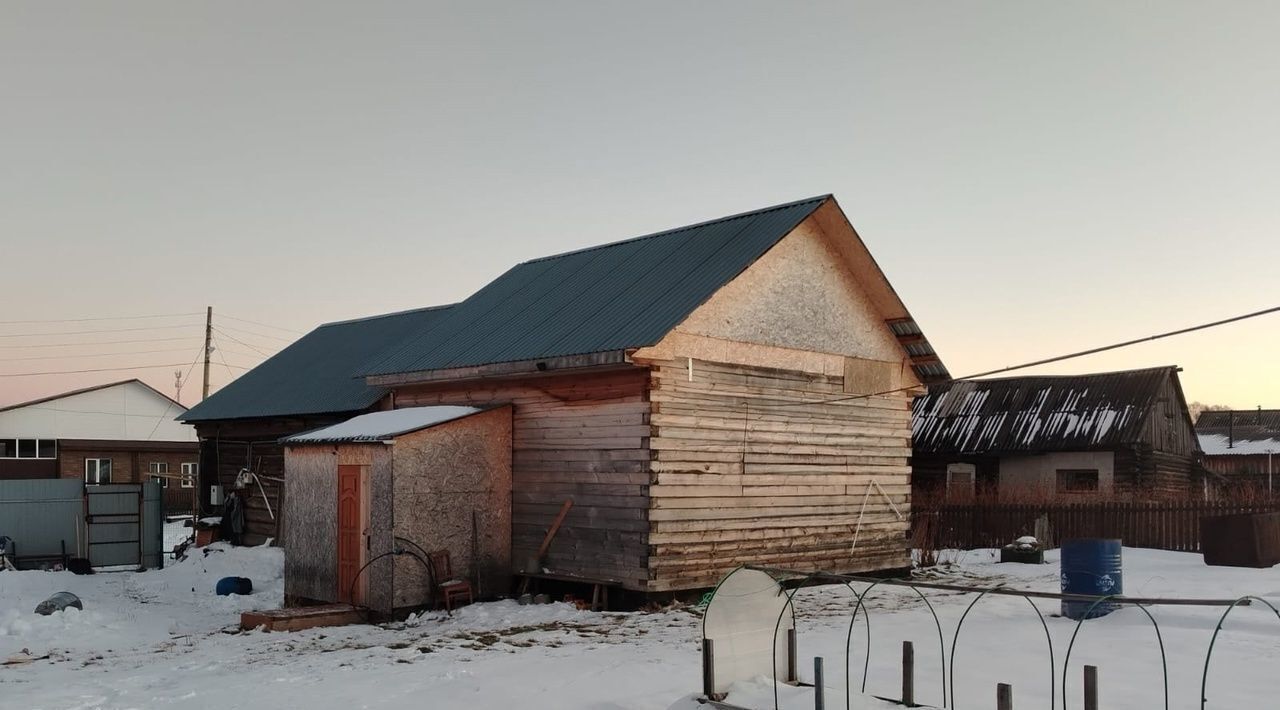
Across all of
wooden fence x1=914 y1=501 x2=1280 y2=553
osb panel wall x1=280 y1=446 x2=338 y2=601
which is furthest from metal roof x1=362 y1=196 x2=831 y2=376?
wooden fence x1=914 y1=501 x2=1280 y2=553

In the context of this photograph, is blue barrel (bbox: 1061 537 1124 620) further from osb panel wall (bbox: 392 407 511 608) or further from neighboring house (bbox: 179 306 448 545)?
neighboring house (bbox: 179 306 448 545)

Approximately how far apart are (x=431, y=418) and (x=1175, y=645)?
10.9m

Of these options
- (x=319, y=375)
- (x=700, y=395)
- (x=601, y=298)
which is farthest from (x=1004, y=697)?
(x=319, y=375)

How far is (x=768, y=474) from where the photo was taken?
17.9m

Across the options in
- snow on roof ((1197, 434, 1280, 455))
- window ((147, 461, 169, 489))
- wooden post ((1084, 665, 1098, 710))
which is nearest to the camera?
wooden post ((1084, 665, 1098, 710))

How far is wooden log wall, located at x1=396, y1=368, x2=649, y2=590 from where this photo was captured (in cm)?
1589

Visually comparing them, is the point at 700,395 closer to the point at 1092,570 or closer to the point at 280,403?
the point at 1092,570

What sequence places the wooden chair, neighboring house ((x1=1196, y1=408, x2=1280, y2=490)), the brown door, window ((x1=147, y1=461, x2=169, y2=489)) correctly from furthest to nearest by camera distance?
neighboring house ((x1=1196, y1=408, x2=1280, y2=490))
window ((x1=147, y1=461, x2=169, y2=489))
the brown door
the wooden chair

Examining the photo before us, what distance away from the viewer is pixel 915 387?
21031 millimetres

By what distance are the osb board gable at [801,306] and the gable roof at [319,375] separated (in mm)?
7954

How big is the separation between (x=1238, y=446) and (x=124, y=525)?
51.2 metres

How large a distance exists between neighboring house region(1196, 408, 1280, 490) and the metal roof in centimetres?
3628

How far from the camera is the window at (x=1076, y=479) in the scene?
33188mm

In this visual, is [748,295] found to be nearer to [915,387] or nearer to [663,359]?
[663,359]
